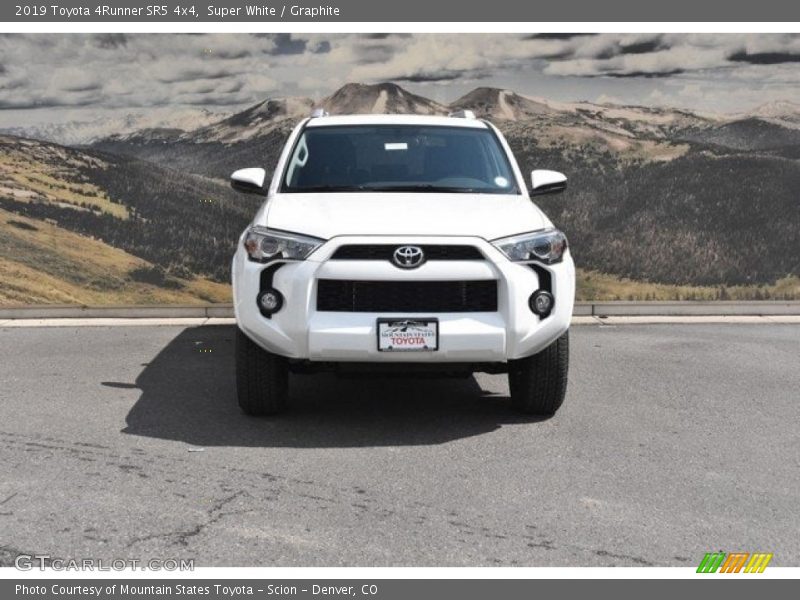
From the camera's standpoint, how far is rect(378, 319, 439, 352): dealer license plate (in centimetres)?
585

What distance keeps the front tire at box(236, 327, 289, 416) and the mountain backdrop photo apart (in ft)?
14.8

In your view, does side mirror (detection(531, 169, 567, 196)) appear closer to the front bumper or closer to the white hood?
the white hood

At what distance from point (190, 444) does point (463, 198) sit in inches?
88.6

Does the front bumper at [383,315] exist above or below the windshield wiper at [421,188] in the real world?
below

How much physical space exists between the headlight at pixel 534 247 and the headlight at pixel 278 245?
104 cm

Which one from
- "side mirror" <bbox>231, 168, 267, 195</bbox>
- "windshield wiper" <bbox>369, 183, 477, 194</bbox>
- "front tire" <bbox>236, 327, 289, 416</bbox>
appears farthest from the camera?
"side mirror" <bbox>231, 168, 267, 195</bbox>

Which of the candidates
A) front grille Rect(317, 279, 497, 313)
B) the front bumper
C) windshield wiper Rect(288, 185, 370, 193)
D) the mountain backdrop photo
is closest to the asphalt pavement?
the front bumper

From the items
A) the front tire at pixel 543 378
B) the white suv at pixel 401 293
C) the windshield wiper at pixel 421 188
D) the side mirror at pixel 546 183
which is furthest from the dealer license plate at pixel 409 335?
the side mirror at pixel 546 183

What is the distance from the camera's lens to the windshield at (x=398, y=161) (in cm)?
702

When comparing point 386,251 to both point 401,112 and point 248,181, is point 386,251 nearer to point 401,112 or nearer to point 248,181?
point 248,181

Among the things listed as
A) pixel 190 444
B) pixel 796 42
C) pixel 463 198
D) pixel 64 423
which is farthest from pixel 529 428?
pixel 796 42

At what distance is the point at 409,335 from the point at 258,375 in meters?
1.05

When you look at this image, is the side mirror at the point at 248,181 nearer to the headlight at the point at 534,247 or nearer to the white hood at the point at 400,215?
the white hood at the point at 400,215

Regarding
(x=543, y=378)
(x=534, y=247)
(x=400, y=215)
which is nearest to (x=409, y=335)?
(x=400, y=215)
